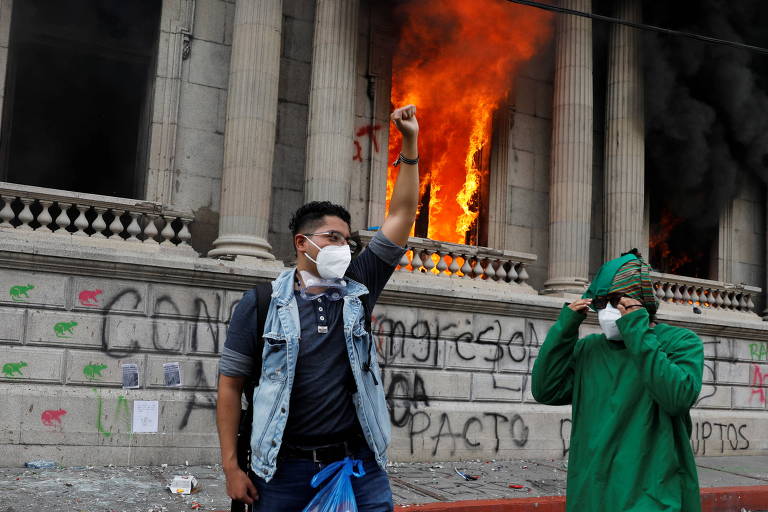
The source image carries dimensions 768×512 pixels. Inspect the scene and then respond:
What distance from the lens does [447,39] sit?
13289 mm

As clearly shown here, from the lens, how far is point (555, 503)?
24.6ft

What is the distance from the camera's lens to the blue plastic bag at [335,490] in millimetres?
2760

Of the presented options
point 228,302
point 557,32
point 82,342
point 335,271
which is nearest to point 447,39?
point 557,32

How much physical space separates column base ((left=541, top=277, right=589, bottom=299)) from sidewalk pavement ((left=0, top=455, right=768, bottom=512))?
311 cm

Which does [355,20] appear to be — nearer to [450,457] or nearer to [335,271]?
[450,457]

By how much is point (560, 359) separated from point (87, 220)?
794 centimetres

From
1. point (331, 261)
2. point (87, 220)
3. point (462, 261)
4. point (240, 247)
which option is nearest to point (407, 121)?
point (331, 261)

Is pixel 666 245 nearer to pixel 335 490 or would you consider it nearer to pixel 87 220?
pixel 87 220

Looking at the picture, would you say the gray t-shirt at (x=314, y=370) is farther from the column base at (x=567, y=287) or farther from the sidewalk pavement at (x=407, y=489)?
the column base at (x=567, y=287)

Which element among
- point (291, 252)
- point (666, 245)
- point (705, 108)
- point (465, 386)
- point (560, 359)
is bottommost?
point (465, 386)

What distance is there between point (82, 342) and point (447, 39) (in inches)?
322

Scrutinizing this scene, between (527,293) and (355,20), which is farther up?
(355,20)

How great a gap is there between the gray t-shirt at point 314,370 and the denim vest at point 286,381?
41 millimetres

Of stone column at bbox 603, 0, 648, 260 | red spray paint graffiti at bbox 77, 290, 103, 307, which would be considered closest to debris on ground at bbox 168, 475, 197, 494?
red spray paint graffiti at bbox 77, 290, 103, 307
